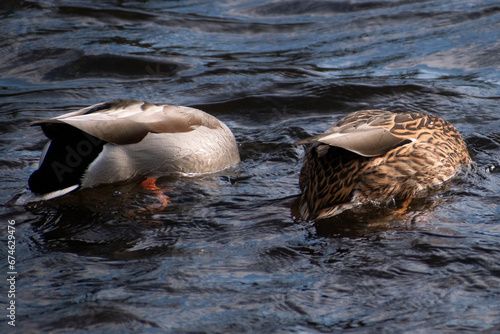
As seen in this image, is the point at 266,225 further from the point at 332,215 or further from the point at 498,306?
the point at 498,306

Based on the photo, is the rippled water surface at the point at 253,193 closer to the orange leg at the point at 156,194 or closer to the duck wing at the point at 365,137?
the orange leg at the point at 156,194

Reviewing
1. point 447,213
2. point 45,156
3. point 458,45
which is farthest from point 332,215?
point 458,45

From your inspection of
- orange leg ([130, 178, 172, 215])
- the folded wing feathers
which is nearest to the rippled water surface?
orange leg ([130, 178, 172, 215])

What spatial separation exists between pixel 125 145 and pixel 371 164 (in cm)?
185

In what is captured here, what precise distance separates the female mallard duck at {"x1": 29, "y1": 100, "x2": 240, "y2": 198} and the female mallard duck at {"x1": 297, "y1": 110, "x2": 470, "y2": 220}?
1.08m

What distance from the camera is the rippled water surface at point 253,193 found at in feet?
9.94

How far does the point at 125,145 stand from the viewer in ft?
15.6

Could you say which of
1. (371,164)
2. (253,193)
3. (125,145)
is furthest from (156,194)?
(371,164)

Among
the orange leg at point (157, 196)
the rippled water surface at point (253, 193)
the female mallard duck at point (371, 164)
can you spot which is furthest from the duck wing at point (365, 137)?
the orange leg at point (157, 196)

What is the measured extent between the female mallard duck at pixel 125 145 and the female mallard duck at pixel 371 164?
1.08 m

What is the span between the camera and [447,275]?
329 cm

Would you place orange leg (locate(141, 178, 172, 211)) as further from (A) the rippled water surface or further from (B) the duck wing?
(B) the duck wing

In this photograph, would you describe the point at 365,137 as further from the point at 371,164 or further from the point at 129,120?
the point at 129,120

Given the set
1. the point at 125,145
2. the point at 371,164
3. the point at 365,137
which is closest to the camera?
the point at 365,137
